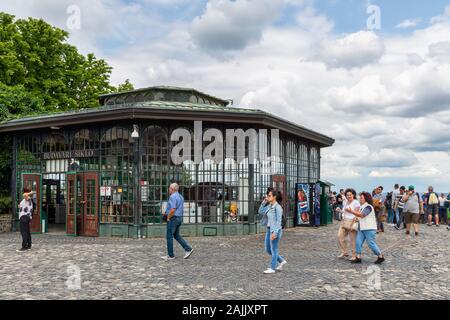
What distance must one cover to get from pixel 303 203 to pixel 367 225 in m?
10.4

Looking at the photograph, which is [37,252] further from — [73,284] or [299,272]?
[299,272]

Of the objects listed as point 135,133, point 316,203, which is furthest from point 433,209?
point 135,133

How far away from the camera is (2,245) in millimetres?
14984

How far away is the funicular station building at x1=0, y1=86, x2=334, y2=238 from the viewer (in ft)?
54.6

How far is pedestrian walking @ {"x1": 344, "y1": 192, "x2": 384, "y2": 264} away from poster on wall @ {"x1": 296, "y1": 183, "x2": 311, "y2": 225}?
395 inches

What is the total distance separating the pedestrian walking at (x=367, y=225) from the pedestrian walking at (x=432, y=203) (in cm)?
1390

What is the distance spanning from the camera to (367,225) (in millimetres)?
10828

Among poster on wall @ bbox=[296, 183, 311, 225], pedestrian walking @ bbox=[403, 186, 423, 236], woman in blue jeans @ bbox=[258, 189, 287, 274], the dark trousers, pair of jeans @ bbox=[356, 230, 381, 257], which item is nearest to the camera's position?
woman in blue jeans @ bbox=[258, 189, 287, 274]

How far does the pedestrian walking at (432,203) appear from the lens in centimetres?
2341

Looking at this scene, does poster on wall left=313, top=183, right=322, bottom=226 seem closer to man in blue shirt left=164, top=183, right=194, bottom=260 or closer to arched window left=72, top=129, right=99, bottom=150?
arched window left=72, top=129, right=99, bottom=150

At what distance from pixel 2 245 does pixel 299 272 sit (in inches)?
387

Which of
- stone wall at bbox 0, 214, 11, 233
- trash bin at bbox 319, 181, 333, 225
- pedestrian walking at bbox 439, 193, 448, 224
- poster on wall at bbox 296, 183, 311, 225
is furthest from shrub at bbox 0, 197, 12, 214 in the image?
pedestrian walking at bbox 439, 193, 448, 224

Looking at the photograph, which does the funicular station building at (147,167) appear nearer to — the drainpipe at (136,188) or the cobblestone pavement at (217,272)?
the drainpipe at (136,188)
